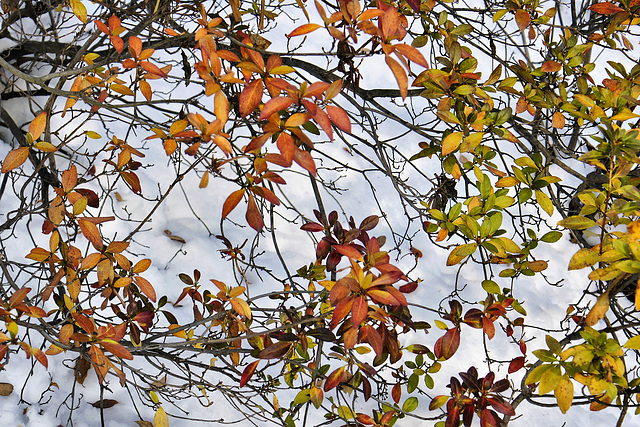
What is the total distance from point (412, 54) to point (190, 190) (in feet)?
6.12

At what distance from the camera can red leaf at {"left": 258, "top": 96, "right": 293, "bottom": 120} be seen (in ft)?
2.70

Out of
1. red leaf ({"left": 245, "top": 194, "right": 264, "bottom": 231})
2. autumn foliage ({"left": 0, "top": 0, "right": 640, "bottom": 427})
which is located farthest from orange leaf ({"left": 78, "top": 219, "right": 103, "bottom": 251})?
red leaf ({"left": 245, "top": 194, "right": 264, "bottom": 231})

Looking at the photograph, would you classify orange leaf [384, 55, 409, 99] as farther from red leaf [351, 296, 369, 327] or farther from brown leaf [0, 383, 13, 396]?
brown leaf [0, 383, 13, 396]

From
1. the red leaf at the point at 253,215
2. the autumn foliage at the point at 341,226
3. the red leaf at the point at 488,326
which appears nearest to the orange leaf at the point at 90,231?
the autumn foliage at the point at 341,226

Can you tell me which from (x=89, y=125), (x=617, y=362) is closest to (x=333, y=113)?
(x=617, y=362)

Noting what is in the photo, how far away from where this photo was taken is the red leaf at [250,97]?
877 millimetres

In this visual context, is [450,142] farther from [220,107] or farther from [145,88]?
[145,88]

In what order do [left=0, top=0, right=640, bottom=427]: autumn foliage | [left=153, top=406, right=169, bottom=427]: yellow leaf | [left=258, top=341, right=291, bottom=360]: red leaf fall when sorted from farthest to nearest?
1. [left=153, top=406, right=169, bottom=427]: yellow leaf
2. [left=258, top=341, right=291, bottom=360]: red leaf
3. [left=0, top=0, right=640, bottom=427]: autumn foliage

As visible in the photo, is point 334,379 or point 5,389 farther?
point 5,389

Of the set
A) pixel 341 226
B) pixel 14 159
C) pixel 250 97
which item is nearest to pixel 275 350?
pixel 341 226

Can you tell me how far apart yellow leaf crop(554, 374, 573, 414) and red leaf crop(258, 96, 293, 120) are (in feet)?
2.23

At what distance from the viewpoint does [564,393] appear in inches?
34.9

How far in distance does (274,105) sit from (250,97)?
0.07 m

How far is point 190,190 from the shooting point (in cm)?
254
